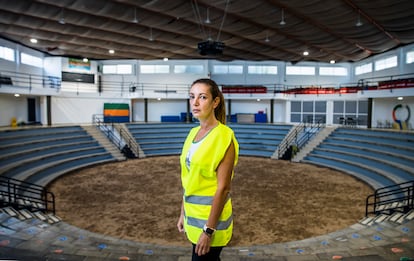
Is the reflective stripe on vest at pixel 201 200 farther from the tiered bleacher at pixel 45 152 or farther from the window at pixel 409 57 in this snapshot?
the window at pixel 409 57

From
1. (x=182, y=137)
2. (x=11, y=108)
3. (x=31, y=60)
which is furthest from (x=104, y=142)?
(x=31, y=60)

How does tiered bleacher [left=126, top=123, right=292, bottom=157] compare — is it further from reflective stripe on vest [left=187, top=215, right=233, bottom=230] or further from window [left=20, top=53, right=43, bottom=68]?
reflective stripe on vest [left=187, top=215, right=233, bottom=230]

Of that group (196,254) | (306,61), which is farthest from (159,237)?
(306,61)

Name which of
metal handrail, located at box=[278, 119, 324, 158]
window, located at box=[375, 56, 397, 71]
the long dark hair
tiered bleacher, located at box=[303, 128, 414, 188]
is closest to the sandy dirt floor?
tiered bleacher, located at box=[303, 128, 414, 188]

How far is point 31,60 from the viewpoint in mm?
20328

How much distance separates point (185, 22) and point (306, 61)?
48.3ft

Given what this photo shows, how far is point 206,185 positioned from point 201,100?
535mm

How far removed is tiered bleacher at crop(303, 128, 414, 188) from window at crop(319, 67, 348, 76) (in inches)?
390

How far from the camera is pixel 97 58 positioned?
79.4ft

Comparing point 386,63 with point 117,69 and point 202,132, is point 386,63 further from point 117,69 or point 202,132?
point 202,132

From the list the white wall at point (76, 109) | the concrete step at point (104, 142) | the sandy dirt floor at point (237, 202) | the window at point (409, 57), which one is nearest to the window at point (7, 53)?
the white wall at point (76, 109)

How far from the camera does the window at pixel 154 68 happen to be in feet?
86.1

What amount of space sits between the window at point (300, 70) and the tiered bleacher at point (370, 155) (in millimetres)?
9756

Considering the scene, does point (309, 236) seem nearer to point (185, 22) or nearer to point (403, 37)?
point (185, 22)
